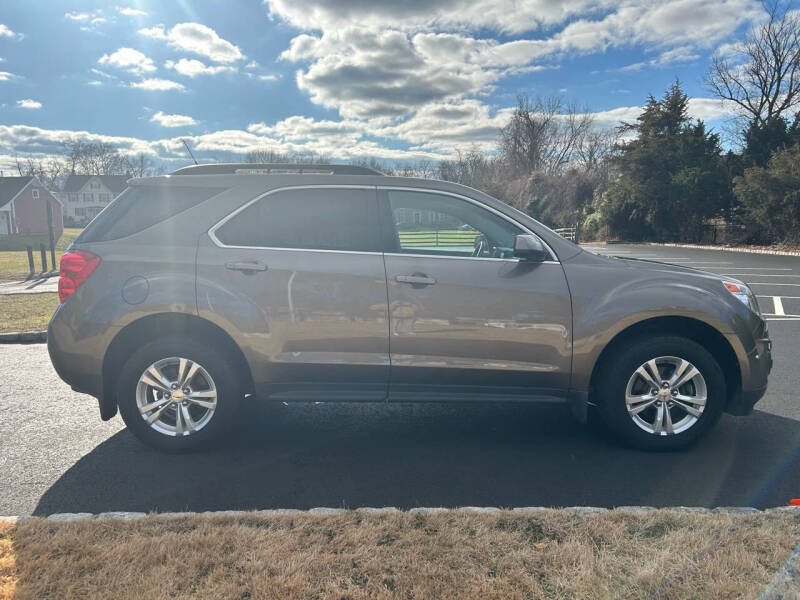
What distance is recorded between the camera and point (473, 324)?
382 cm

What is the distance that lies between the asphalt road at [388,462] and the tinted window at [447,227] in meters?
1.44

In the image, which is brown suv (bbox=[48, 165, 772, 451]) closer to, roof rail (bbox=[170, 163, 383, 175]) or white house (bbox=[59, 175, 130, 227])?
roof rail (bbox=[170, 163, 383, 175])

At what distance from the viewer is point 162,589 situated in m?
2.32

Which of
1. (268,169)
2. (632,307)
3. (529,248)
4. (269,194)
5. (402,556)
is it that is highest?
(268,169)

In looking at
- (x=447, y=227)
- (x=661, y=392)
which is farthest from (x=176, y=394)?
(x=661, y=392)

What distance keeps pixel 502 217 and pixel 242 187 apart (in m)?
1.86

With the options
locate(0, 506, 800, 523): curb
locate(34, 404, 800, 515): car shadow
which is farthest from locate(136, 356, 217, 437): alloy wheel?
locate(0, 506, 800, 523): curb

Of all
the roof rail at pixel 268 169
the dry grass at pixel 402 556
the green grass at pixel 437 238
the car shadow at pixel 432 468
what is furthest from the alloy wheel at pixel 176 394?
the green grass at pixel 437 238

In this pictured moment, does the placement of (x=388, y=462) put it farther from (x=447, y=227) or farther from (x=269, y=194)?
(x=269, y=194)

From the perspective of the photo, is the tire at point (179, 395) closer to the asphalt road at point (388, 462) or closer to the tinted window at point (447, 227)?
the asphalt road at point (388, 462)

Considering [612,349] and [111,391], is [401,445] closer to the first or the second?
[612,349]

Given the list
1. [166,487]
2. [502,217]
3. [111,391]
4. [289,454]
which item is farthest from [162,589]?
[502,217]

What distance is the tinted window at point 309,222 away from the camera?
393cm

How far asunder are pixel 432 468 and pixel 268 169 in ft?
8.08
